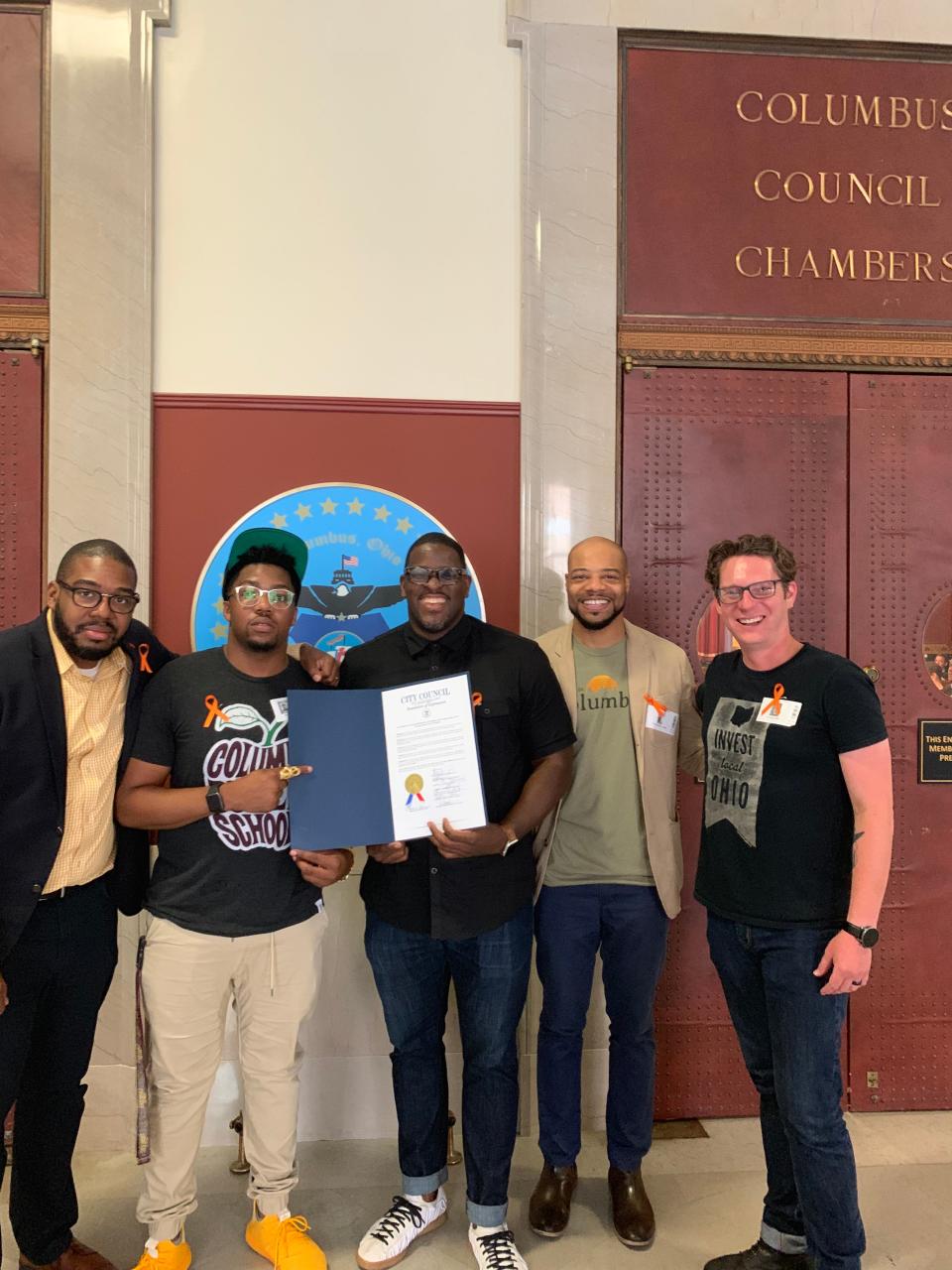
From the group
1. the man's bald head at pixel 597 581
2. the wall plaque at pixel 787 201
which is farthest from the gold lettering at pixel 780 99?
the man's bald head at pixel 597 581

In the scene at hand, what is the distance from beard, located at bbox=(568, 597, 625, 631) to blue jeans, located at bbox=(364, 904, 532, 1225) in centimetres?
89

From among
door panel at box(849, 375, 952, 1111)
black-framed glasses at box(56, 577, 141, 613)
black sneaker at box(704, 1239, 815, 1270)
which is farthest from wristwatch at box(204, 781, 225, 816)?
door panel at box(849, 375, 952, 1111)

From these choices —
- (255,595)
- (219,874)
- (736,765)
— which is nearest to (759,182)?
(736,765)

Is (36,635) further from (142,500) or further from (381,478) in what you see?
(381,478)

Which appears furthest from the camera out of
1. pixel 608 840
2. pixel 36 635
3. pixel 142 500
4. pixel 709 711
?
pixel 142 500

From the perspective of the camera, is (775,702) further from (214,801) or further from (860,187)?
(860,187)

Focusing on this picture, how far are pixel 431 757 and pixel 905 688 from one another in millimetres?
2238

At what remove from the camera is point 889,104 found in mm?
3506

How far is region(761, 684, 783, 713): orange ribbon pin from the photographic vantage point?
2.17 metres

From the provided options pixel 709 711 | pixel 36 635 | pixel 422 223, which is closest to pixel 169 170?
pixel 422 223

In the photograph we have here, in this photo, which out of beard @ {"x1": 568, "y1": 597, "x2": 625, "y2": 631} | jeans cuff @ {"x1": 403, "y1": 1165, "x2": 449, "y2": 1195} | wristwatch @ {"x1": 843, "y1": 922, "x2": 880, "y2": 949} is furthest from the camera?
beard @ {"x1": 568, "y1": 597, "x2": 625, "y2": 631}

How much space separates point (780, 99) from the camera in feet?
11.3

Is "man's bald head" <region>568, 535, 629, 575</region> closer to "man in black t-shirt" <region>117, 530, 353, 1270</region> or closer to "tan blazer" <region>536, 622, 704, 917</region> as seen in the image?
"tan blazer" <region>536, 622, 704, 917</region>

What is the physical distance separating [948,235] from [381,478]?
2548 millimetres
